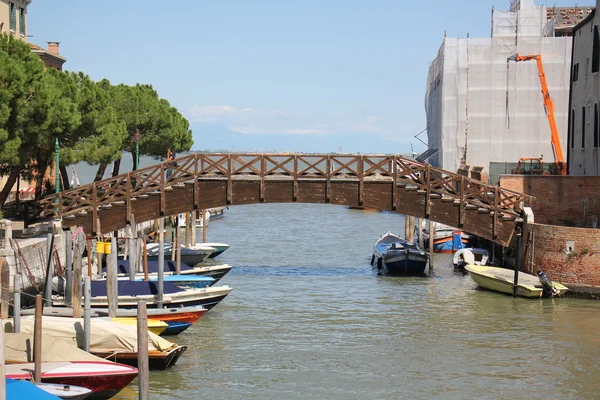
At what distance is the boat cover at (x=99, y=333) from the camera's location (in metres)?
19.8

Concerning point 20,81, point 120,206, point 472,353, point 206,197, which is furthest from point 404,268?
point 20,81

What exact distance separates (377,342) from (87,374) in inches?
367

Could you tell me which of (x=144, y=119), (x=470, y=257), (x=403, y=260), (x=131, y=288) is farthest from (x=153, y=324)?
(x=144, y=119)

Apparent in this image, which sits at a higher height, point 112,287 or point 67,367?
point 112,287

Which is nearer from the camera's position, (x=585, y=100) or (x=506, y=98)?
(x=585, y=100)

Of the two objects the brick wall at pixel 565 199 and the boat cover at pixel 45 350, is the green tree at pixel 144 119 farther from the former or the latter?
the boat cover at pixel 45 350

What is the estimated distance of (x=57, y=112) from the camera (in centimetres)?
3106

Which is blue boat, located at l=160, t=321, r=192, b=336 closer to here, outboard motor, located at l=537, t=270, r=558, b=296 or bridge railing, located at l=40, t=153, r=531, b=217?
bridge railing, located at l=40, t=153, r=531, b=217

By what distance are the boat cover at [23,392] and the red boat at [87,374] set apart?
8.68ft

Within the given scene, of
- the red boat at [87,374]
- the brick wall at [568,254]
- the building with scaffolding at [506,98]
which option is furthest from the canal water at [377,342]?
the building with scaffolding at [506,98]

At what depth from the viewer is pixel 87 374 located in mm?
17438

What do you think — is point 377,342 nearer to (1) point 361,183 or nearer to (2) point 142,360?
(1) point 361,183

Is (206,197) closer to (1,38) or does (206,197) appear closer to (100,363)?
(1,38)

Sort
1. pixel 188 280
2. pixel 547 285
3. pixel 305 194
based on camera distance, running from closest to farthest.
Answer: pixel 188 280
pixel 547 285
pixel 305 194
